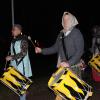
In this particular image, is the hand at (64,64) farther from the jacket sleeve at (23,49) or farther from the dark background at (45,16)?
the dark background at (45,16)

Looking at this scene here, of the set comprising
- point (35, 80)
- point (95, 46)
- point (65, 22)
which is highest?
point (65, 22)

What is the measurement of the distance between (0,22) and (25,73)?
2894cm

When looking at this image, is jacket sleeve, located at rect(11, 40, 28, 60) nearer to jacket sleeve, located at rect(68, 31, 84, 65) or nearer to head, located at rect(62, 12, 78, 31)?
head, located at rect(62, 12, 78, 31)

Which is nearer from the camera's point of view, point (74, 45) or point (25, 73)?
point (74, 45)

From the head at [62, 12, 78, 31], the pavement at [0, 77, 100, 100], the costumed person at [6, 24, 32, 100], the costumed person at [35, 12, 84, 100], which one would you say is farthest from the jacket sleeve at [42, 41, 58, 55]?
the pavement at [0, 77, 100, 100]

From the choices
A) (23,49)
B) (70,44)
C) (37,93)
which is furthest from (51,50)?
(37,93)

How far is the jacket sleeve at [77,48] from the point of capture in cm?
712

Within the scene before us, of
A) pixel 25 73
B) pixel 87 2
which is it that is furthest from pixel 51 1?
pixel 25 73

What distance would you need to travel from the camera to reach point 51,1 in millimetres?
38375

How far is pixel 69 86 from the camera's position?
22.1 ft

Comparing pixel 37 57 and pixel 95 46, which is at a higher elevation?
pixel 95 46

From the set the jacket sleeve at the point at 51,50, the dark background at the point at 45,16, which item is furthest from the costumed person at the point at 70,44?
the dark background at the point at 45,16

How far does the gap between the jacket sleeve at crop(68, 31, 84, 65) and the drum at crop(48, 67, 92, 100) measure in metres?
0.30

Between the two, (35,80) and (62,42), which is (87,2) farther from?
(62,42)
